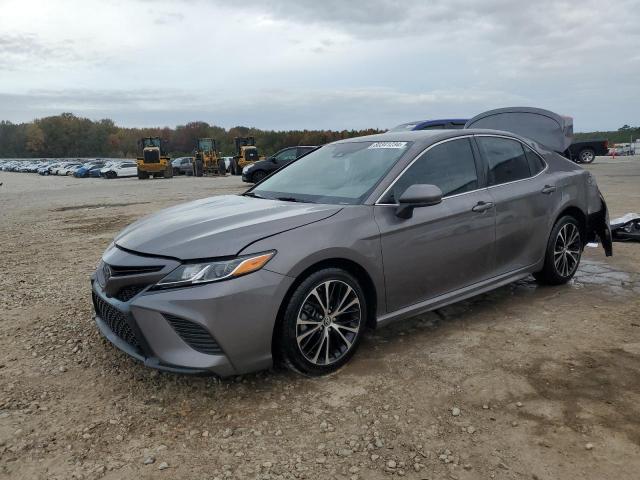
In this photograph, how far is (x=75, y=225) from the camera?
11133 mm

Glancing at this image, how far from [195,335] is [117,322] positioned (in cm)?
63

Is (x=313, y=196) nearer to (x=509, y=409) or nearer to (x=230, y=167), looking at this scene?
(x=509, y=409)

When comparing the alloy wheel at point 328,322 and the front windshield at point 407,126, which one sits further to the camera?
the front windshield at point 407,126

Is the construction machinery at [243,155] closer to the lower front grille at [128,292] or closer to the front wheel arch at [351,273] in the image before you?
the front wheel arch at [351,273]

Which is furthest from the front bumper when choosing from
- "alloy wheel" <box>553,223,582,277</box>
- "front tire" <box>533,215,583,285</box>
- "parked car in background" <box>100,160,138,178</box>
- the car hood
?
"parked car in background" <box>100,160,138,178</box>

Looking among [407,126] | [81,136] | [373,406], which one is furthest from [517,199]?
[81,136]

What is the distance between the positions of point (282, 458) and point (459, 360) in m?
1.52

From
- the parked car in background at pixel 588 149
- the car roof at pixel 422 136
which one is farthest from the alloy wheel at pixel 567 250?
the parked car in background at pixel 588 149

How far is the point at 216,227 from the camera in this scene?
10.7ft

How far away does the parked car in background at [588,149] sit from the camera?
2823 cm

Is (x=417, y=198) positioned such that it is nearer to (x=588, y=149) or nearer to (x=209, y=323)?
(x=209, y=323)

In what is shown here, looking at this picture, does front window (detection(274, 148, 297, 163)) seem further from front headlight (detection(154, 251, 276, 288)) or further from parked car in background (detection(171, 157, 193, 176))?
parked car in background (detection(171, 157, 193, 176))

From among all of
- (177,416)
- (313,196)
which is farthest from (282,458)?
(313,196)

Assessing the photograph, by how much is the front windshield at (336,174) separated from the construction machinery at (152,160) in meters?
32.9
